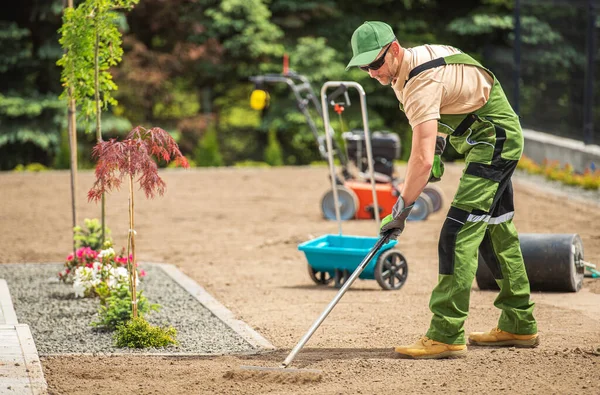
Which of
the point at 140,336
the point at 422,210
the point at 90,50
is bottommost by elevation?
the point at 140,336

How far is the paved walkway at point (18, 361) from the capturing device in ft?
16.9

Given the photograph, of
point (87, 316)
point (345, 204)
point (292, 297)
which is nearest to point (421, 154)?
point (292, 297)

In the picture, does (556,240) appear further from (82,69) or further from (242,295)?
(82,69)

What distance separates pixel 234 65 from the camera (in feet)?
74.0

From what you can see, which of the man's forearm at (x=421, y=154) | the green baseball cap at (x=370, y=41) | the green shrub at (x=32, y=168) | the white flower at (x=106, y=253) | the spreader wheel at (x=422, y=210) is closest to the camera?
the man's forearm at (x=421, y=154)

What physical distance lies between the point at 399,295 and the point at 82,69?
3128 mm

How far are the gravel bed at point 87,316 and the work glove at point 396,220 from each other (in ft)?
3.97

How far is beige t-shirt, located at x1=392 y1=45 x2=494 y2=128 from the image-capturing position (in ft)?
17.8

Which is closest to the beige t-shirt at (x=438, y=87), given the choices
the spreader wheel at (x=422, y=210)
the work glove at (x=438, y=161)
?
the work glove at (x=438, y=161)

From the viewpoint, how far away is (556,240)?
7.78 m

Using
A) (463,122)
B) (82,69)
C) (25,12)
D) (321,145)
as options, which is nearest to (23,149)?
(25,12)

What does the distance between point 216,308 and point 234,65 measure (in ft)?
50.4

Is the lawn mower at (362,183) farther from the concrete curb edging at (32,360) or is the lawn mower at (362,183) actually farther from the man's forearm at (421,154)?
the man's forearm at (421,154)

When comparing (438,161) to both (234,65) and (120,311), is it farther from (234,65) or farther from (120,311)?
(234,65)
